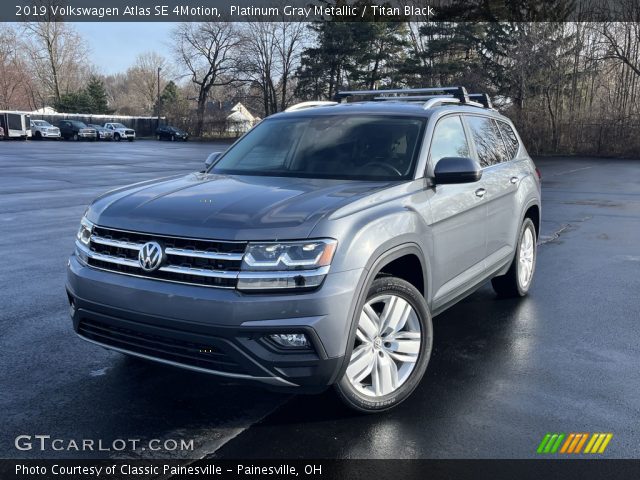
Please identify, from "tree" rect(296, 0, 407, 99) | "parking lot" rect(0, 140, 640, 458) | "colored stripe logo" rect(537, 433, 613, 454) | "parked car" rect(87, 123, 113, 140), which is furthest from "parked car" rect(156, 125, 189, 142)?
"colored stripe logo" rect(537, 433, 613, 454)

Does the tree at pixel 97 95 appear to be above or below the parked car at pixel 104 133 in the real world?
above

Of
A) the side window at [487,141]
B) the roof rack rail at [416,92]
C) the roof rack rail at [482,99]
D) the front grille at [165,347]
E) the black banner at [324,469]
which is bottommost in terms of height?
the black banner at [324,469]

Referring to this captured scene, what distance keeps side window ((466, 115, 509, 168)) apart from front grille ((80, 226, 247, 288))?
2922 millimetres

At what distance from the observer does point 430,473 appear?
10.2ft

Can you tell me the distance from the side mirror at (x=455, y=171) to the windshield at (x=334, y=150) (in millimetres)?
200

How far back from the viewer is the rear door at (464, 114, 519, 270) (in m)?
5.28

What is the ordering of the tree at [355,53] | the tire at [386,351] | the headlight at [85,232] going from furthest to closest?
1. the tree at [355,53]
2. the headlight at [85,232]
3. the tire at [386,351]

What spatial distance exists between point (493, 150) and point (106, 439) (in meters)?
4.13

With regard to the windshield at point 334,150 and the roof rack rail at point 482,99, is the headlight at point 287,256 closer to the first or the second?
the windshield at point 334,150

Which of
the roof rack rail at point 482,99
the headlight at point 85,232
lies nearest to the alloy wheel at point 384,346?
the headlight at point 85,232

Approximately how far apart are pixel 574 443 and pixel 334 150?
101 inches

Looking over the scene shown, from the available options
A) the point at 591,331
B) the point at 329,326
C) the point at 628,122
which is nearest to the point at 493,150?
the point at 591,331

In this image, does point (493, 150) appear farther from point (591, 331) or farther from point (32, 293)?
point (32, 293)

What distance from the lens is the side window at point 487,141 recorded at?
5406 millimetres
